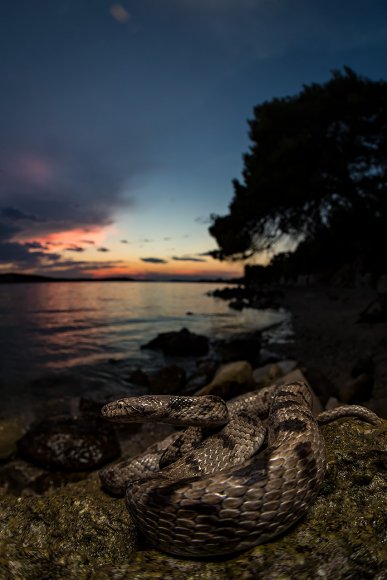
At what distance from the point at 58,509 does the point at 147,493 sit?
1.22 m

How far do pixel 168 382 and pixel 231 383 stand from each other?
5.87 meters

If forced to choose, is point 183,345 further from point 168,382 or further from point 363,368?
point 363,368

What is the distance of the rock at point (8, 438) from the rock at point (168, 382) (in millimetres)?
6178

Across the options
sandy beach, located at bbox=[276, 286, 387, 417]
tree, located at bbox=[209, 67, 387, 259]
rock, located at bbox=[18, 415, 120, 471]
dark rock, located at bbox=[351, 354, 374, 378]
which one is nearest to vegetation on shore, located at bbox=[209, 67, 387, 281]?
tree, located at bbox=[209, 67, 387, 259]

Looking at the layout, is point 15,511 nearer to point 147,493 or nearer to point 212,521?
point 147,493

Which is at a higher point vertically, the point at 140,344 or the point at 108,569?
the point at 108,569

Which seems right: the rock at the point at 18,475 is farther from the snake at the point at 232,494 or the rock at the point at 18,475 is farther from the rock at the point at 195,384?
the rock at the point at 195,384

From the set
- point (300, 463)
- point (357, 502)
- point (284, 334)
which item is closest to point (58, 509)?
point (300, 463)

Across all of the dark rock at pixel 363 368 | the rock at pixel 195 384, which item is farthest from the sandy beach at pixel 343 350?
the rock at pixel 195 384

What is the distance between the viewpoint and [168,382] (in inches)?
582

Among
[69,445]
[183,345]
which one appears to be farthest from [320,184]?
[69,445]

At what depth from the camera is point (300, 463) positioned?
2.34 m

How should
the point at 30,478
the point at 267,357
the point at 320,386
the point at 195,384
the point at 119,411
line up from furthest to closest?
the point at 267,357 → the point at 195,384 → the point at 320,386 → the point at 30,478 → the point at 119,411

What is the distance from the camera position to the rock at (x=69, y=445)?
784 centimetres
